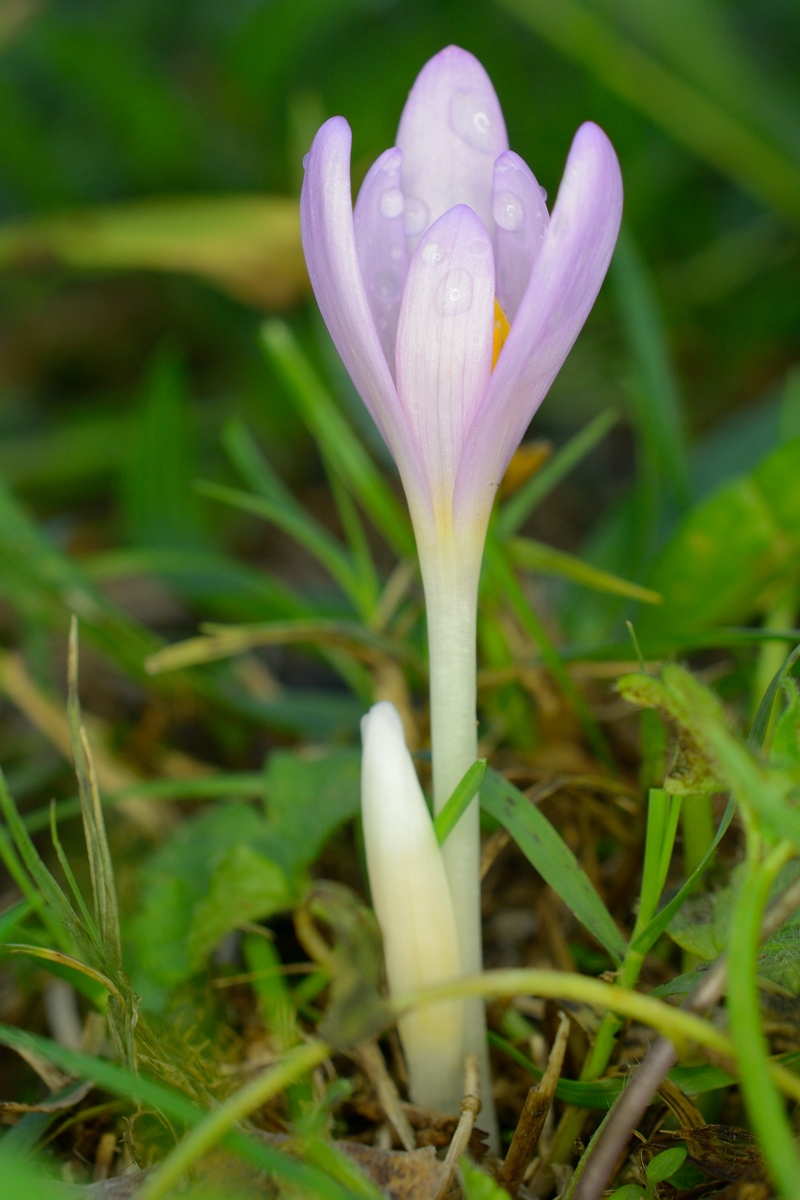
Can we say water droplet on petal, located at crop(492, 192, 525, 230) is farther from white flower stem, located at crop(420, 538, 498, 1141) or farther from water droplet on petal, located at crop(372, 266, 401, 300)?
white flower stem, located at crop(420, 538, 498, 1141)

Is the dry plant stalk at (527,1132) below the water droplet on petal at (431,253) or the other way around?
below

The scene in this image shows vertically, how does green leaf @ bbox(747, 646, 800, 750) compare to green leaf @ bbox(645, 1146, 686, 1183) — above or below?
above

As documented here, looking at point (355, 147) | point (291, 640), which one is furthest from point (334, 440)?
point (355, 147)

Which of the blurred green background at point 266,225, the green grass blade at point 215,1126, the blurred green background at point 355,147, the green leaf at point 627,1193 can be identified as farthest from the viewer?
the blurred green background at point 355,147

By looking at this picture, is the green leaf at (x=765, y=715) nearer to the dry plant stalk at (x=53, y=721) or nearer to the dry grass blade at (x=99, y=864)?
the dry grass blade at (x=99, y=864)

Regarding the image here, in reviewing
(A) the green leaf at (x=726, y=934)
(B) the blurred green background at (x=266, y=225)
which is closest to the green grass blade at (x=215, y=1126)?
(A) the green leaf at (x=726, y=934)

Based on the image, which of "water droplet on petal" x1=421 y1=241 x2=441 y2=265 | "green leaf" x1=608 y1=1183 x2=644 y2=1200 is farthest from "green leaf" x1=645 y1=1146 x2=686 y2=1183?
"water droplet on petal" x1=421 y1=241 x2=441 y2=265

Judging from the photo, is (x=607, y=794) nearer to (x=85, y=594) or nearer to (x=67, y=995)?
(x=67, y=995)

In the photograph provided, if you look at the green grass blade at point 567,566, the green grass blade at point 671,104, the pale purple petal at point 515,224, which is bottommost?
the green grass blade at point 567,566
